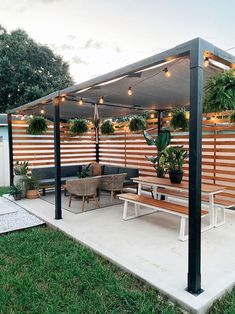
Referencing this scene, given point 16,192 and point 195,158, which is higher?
point 195,158

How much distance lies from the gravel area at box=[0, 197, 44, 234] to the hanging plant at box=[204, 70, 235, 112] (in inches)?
143

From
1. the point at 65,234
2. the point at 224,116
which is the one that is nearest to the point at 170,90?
the point at 224,116

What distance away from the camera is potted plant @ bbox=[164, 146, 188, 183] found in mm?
4359

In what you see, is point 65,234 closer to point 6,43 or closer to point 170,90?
point 170,90

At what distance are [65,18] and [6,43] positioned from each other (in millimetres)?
11017

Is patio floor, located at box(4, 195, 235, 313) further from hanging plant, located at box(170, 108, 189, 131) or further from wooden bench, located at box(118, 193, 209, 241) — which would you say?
hanging plant, located at box(170, 108, 189, 131)

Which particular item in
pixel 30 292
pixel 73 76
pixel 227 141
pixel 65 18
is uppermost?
pixel 73 76

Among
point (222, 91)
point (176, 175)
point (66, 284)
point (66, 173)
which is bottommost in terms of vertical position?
point (66, 284)

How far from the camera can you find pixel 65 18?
7742 mm

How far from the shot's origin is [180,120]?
6078 mm

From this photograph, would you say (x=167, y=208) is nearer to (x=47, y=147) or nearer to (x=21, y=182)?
(x=21, y=182)

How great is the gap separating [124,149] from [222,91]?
17.9 ft

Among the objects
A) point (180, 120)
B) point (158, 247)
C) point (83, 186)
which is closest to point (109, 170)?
point (83, 186)

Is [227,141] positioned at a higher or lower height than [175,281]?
higher
